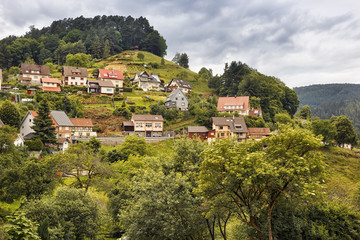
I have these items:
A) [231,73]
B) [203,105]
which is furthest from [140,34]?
[203,105]

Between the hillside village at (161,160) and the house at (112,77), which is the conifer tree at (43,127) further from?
the house at (112,77)

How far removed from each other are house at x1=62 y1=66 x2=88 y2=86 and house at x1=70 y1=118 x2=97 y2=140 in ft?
109

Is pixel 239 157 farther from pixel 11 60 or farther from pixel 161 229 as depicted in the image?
pixel 11 60

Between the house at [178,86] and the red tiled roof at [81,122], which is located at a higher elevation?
the house at [178,86]

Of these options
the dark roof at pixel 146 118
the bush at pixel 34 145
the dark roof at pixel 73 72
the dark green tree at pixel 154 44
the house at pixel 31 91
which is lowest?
the bush at pixel 34 145

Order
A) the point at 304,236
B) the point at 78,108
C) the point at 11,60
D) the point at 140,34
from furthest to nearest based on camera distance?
the point at 140,34 → the point at 11,60 → the point at 78,108 → the point at 304,236

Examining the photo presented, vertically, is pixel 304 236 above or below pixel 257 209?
below

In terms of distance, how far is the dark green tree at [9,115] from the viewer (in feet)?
170

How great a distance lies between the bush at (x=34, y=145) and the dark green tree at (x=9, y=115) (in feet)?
39.7

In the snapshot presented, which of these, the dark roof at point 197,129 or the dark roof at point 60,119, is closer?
the dark roof at point 60,119

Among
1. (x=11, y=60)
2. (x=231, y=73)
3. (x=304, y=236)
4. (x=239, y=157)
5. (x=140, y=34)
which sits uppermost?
(x=140, y=34)

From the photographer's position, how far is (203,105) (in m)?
74.9

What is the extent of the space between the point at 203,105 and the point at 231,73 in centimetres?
2530

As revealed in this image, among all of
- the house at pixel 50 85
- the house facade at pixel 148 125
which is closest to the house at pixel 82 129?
the house facade at pixel 148 125
